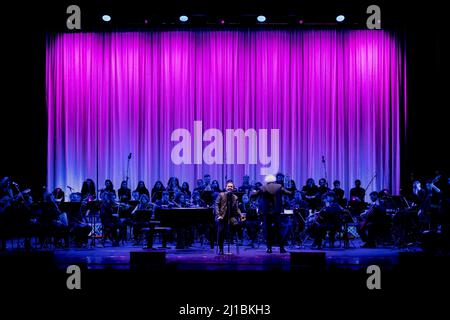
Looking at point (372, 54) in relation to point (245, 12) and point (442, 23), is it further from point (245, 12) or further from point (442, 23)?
point (245, 12)

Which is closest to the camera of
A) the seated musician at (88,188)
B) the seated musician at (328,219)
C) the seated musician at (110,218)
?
the seated musician at (328,219)

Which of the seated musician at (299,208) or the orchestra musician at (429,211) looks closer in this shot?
the orchestra musician at (429,211)

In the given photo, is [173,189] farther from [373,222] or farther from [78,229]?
→ [373,222]

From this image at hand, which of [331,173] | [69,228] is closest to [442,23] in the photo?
[331,173]

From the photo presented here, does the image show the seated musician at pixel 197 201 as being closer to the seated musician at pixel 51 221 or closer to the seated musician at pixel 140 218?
the seated musician at pixel 140 218

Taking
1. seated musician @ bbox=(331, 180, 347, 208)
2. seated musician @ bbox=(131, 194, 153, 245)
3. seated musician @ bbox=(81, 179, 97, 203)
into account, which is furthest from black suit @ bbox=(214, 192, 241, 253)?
seated musician @ bbox=(81, 179, 97, 203)

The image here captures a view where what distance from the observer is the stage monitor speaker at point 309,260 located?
842 cm

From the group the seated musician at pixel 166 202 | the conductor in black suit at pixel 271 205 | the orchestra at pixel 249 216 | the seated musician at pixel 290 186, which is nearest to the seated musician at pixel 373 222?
the orchestra at pixel 249 216

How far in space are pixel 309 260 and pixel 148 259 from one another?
2.50 metres

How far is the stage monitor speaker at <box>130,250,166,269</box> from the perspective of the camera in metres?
8.59

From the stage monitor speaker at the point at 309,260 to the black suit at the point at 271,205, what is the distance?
8.51 ft

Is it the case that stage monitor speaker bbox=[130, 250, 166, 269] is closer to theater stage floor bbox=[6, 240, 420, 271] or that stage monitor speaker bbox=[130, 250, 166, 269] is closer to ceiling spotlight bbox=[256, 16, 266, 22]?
theater stage floor bbox=[6, 240, 420, 271]

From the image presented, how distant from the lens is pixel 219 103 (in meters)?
16.5

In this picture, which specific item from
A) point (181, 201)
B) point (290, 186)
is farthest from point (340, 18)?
point (181, 201)
